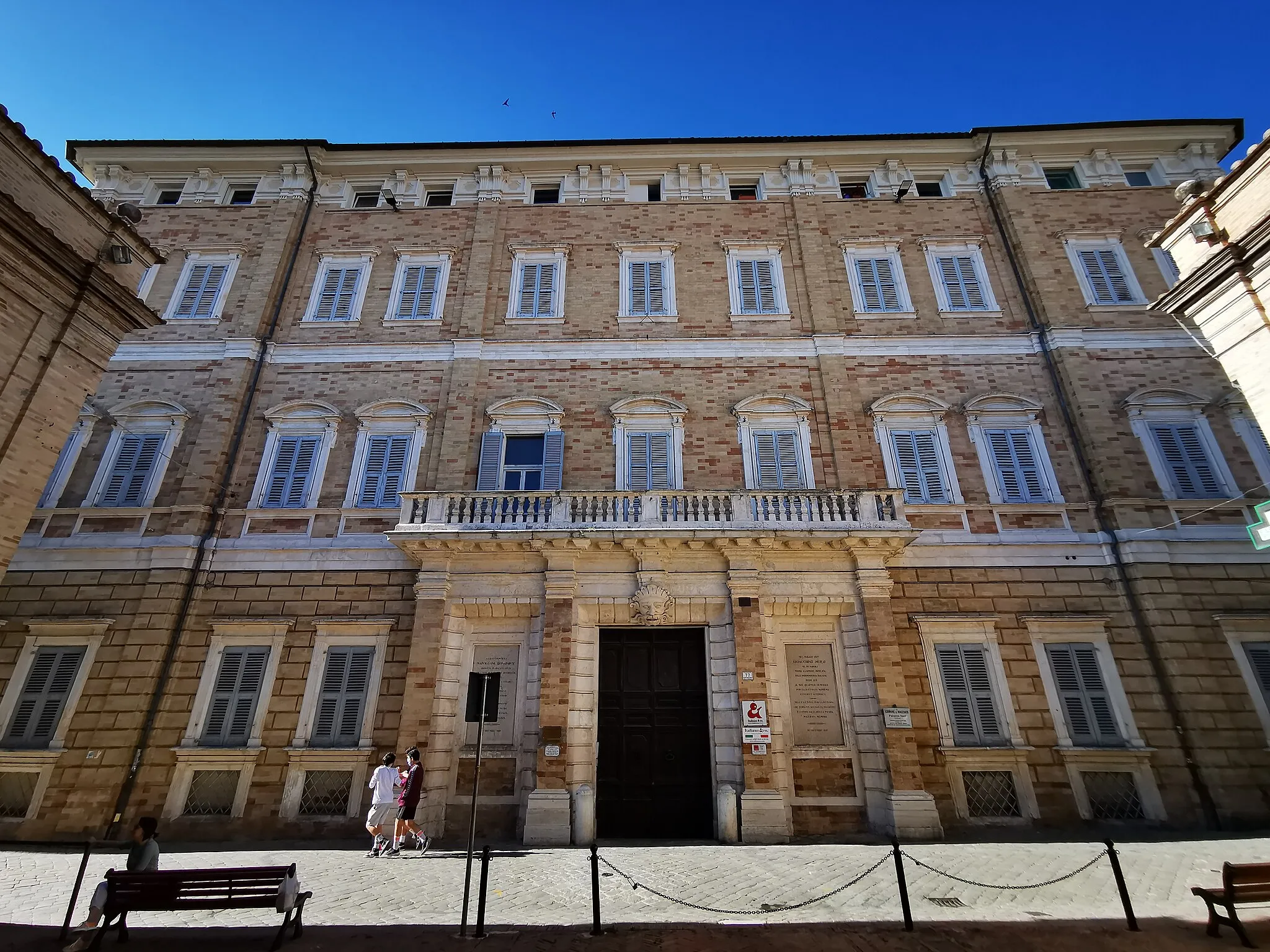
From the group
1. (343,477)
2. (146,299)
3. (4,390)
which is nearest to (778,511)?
(343,477)

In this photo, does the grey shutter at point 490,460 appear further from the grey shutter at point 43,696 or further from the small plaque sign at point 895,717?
the small plaque sign at point 895,717

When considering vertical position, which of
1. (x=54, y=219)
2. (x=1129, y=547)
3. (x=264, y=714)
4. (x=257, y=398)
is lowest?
(x=264, y=714)

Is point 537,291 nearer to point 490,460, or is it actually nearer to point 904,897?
point 490,460

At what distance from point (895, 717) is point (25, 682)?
17.2 m

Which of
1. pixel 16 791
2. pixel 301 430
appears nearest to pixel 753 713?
pixel 301 430

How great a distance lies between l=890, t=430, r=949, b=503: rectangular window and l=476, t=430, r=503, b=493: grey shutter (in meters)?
9.30

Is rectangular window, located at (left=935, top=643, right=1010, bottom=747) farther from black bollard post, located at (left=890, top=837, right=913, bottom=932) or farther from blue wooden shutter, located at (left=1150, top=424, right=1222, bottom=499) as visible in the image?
black bollard post, located at (left=890, top=837, right=913, bottom=932)

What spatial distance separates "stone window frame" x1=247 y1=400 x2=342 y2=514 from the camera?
14.2m

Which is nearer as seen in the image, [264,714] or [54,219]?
[54,219]

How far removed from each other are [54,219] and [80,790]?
401 inches

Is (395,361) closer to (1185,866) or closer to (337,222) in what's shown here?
(337,222)

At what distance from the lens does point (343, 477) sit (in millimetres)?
14148

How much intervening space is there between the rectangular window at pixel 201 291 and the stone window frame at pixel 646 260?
10834 millimetres

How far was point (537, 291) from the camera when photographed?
16.5 m
